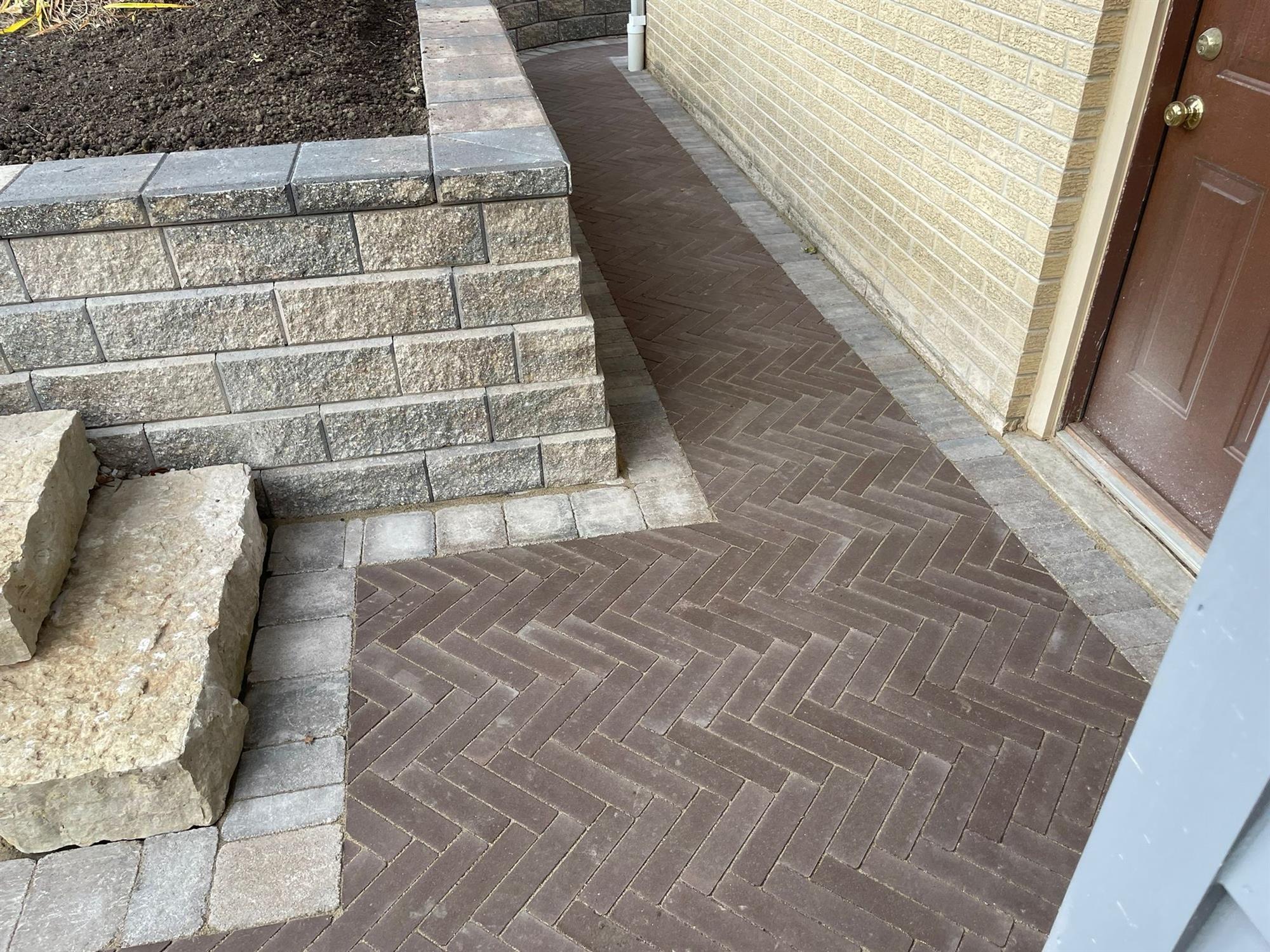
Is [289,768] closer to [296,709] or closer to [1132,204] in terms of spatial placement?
[296,709]

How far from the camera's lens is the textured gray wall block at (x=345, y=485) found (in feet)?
11.8

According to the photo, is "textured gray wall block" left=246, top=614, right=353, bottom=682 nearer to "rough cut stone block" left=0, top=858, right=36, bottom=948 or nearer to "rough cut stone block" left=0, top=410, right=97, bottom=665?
"rough cut stone block" left=0, top=410, right=97, bottom=665

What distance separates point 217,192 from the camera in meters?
3.00

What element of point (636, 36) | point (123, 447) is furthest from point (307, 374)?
point (636, 36)

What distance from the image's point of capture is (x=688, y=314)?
17.0 feet

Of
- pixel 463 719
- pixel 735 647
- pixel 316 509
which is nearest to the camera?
pixel 463 719

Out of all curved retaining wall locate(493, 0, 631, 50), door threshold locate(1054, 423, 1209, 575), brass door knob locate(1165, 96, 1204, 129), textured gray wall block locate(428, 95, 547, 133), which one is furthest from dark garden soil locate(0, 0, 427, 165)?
curved retaining wall locate(493, 0, 631, 50)

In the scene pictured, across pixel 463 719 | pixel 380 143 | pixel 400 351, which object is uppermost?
pixel 380 143

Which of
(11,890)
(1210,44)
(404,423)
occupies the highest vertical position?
(1210,44)

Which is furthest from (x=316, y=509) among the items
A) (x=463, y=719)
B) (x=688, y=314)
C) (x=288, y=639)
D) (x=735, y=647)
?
(x=688, y=314)

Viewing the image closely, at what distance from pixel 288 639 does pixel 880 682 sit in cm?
193

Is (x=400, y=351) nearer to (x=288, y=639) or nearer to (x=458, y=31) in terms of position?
(x=288, y=639)

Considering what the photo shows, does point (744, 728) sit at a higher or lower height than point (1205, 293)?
lower

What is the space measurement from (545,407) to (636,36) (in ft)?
25.5
